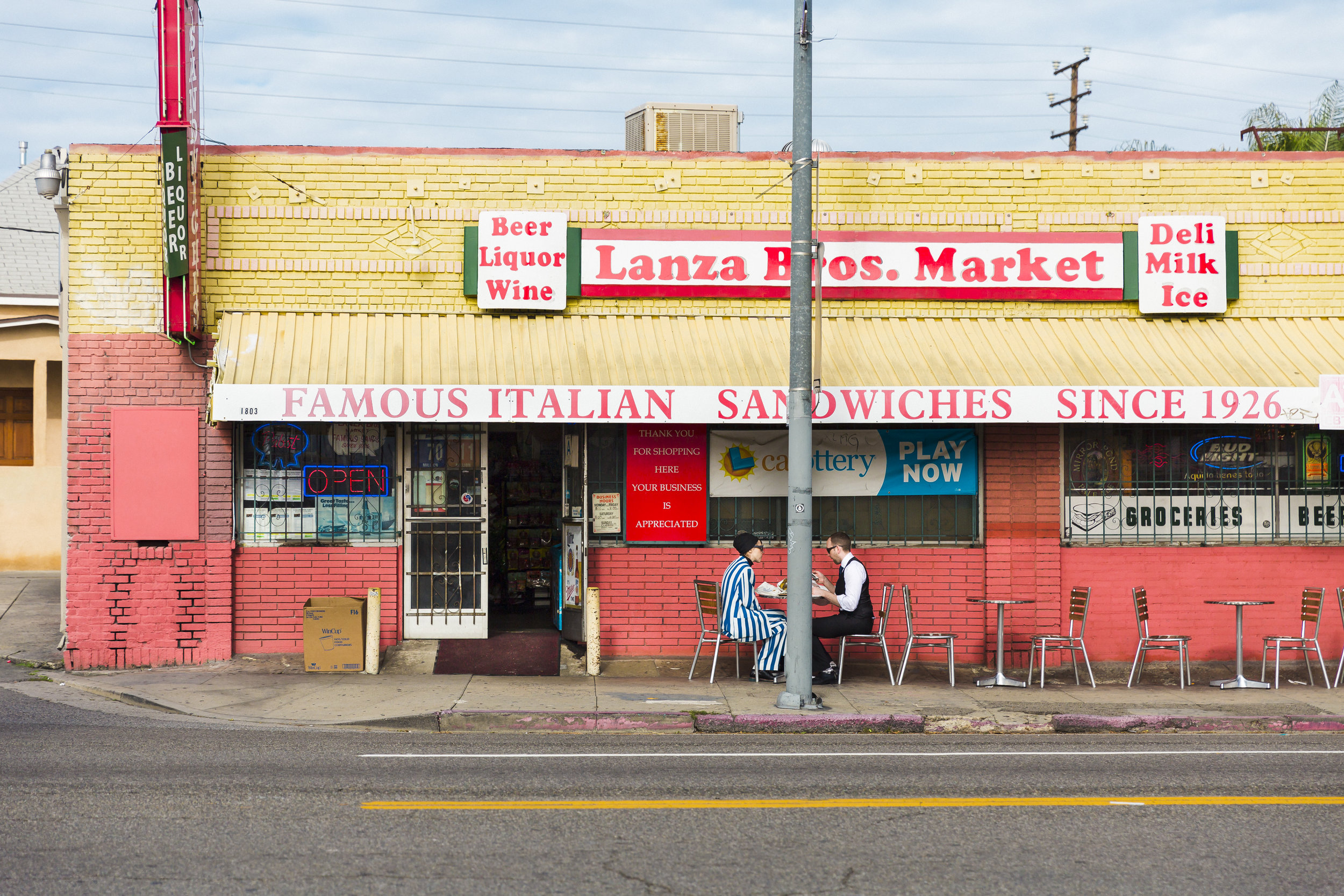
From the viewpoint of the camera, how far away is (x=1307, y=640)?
12.5m

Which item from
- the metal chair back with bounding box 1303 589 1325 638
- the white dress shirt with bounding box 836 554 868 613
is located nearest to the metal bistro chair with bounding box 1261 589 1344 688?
the metal chair back with bounding box 1303 589 1325 638

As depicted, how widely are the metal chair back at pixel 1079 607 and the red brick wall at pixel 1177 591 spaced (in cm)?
44

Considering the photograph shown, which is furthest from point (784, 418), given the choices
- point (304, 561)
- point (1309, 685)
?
point (1309, 685)

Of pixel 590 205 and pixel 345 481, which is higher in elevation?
pixel 590 205

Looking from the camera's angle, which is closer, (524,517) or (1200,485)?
(1200,485)

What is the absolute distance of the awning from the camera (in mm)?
12086

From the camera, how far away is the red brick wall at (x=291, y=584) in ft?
41.4

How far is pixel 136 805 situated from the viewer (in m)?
6.96

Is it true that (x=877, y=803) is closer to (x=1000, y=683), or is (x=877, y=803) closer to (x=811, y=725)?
(x=811, y=725)

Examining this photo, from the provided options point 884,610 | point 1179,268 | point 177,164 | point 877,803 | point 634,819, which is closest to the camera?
point 634,819

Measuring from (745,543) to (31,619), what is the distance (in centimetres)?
919

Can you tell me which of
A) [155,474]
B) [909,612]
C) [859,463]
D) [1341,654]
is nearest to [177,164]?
[155,474]

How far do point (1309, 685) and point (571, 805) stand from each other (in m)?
8.96

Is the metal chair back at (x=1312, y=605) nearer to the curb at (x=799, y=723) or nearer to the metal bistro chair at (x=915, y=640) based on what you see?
the curb at (x=799, y=723)
